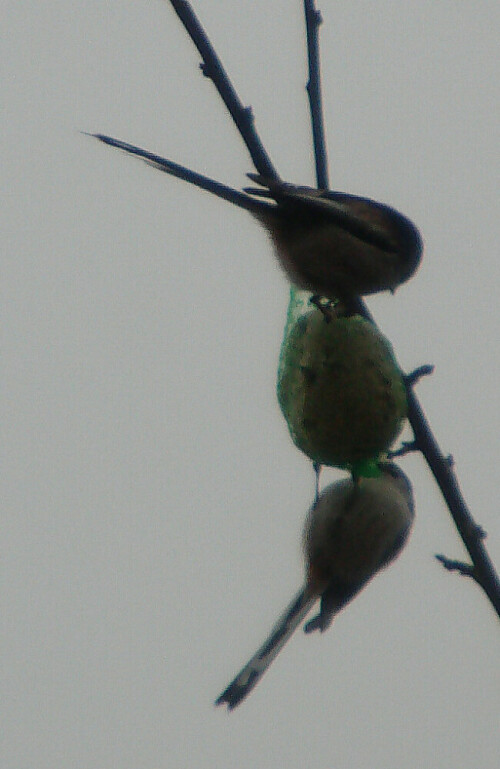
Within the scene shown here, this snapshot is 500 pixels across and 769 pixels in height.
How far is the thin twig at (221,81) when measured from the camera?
1973 mm

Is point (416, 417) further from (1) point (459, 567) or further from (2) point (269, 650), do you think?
(2) point (269, 650)

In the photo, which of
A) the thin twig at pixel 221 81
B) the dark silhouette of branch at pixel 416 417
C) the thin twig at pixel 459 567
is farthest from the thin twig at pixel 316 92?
the thin twig at pixel 459 567

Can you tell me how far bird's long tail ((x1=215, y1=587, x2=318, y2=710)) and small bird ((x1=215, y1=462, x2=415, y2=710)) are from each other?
0.03 meters

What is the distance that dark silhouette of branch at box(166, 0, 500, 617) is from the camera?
2002 millimetres

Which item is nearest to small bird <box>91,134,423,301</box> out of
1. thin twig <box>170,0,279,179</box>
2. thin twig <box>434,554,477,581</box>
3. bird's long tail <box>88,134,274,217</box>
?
bird's long tail <box>88,134,274,217</box>

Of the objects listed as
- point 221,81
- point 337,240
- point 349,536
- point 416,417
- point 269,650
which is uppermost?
point 337,240

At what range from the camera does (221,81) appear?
78.6 inches

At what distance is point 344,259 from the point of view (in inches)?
112

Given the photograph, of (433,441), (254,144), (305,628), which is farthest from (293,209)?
(305,628)

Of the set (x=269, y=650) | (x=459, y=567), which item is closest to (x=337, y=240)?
(x=459, y=567)

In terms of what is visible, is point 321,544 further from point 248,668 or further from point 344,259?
point 344,259

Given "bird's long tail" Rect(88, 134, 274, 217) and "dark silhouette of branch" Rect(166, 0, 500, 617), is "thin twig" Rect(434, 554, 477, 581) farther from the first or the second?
"bird's long tail" Rect(88, 134, 274, 217)

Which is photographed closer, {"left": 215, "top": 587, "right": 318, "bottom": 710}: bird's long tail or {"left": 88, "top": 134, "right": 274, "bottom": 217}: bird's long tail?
{"left": 215, "top": 587, "right": 318, "bottom": 710}: bird's long tail

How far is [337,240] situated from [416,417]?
0.78m
